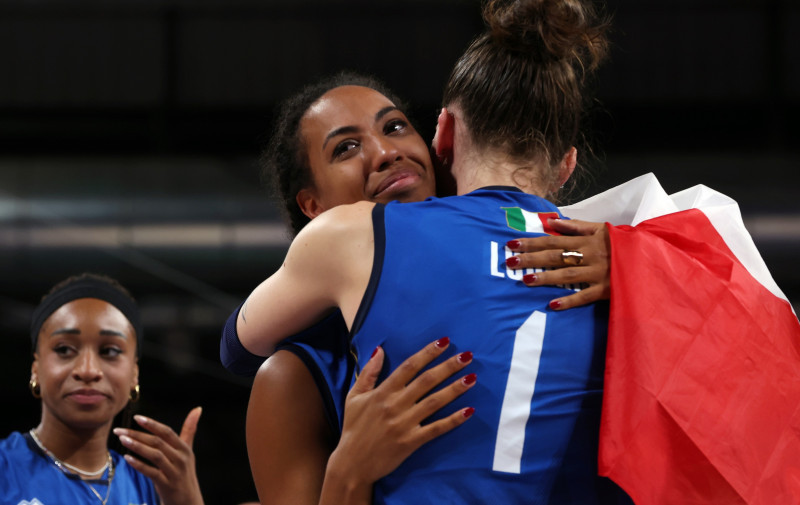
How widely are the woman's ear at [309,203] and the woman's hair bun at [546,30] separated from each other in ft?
1.85

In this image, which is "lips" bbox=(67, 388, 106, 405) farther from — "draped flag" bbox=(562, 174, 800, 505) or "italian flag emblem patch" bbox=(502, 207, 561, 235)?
"draped flag" bbox=(562, 174, 800, 505)

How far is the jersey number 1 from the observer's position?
1.19 m

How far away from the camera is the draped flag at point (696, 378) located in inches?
45.4

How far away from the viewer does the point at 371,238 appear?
4.19 feet

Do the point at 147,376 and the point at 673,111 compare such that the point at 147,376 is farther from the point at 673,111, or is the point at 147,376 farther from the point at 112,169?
the point at 673,111

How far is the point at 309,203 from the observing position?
1863mm

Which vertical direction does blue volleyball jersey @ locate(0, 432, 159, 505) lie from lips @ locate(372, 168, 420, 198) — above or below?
below

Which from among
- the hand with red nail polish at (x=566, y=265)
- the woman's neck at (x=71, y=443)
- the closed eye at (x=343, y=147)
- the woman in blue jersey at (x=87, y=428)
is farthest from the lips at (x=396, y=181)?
the woman's neck at (x=71, y=443)

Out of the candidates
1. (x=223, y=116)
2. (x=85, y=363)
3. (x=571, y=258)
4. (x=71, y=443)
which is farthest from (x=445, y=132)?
(x=223, y=116)

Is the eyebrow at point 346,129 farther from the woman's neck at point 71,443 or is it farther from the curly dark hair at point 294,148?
the woman's neck at point 71,443

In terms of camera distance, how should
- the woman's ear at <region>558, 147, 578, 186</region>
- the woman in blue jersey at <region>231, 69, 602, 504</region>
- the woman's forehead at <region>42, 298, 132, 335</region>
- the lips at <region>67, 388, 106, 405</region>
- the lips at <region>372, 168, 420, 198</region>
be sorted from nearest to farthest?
the woman in blue jersey at <region>231, 69, 602, 504</region> → the woman's ear at <region>558, 147, 578, 186</region> → the lips at <region>372, 168, 420, 198</region> → the lips at <region>67, 388, 106, 405</region> → the woman's forehead at <region>42, 298, 132, 335</region>

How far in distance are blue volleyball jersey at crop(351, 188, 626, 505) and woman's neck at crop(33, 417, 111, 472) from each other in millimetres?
1578

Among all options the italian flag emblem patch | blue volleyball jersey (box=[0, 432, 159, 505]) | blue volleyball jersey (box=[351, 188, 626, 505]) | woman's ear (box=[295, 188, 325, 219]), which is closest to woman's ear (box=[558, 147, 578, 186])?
the italian flag emblem patch

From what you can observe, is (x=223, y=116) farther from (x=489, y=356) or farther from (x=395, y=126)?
(x=489, y=356)
